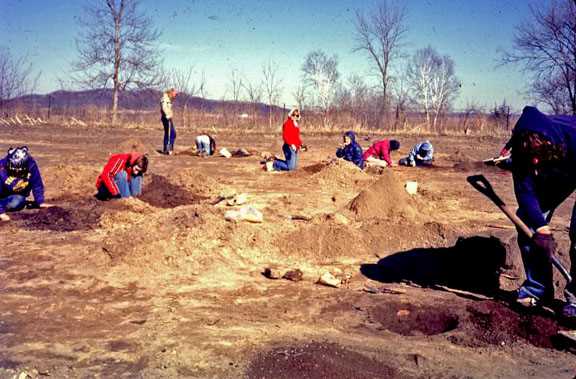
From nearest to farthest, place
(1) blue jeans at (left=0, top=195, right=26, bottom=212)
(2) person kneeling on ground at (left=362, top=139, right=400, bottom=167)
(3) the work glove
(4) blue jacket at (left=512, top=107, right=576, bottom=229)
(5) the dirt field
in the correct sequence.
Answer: (5) the dirt field
(3) the work glove
(4) blue jacket at (left=512, top=107, right=576, bottom=229)
(1) blue jeans at (left=0, top=195, right=26, bottom=212)
(2) person kneeling on ground at (left=362, top=139, right=400, bottom=167)

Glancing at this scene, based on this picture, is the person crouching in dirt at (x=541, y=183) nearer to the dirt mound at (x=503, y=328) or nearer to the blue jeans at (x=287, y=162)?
the dirt mound at (x=503, y=328)

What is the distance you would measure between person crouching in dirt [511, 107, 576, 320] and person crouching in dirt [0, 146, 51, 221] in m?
6.28

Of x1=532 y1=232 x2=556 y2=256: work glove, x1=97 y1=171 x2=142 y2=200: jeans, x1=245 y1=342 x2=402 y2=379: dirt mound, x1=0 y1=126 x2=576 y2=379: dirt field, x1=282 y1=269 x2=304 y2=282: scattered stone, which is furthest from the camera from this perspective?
x1=97 y1=171 x2=142 y2=200: jeans

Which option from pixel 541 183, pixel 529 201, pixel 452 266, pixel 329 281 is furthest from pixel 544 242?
pixel 329 281

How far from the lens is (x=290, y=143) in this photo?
1194 cm

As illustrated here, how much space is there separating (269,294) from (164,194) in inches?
187

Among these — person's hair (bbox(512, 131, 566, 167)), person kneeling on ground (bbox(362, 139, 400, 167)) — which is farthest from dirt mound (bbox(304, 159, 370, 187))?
person's hair (bbox(512, 131, 566, 167))

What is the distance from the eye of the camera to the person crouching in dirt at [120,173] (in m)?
8.07

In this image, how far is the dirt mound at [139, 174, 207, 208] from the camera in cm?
867

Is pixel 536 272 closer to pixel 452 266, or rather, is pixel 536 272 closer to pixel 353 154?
pixel 452 266

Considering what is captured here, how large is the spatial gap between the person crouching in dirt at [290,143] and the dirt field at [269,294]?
3.02m

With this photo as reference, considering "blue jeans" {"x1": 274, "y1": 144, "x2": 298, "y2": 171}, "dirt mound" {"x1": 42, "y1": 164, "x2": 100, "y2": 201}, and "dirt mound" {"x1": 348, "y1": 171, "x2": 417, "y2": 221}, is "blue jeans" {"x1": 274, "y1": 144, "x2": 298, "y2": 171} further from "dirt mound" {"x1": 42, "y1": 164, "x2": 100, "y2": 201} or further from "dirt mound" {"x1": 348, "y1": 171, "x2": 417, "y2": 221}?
"dirt mound" {"x1": 348, "y1": 171, "x2": 417, "y2": 221}

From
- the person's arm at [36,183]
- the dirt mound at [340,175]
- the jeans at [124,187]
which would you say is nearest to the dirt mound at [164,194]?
the jeans at [124,187]

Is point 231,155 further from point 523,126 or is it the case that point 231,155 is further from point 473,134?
point 473,134
